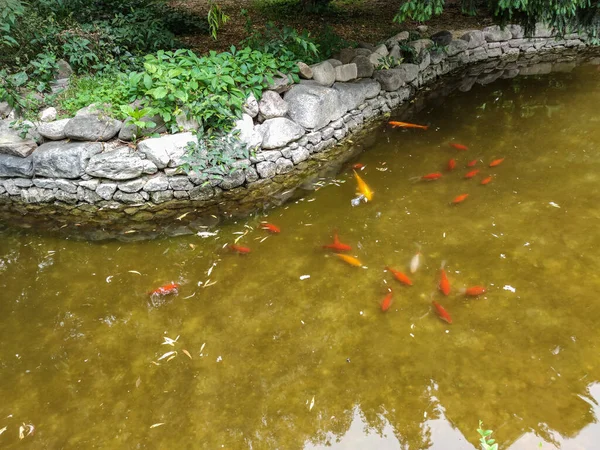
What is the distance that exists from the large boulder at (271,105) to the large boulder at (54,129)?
6.79 ft

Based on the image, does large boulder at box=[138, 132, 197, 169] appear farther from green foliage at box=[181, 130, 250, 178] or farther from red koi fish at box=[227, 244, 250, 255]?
red koi fish at box=[227, 244, 250, 255]

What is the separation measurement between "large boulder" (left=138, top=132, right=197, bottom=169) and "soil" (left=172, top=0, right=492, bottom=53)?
2.72 m

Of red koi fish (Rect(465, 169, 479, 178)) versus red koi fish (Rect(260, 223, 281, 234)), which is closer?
red koi fish (Rect(260, 223, 281, 234))

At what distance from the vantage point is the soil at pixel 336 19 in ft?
23.9

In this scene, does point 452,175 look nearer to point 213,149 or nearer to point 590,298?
point 590,298

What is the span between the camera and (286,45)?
5711 mm

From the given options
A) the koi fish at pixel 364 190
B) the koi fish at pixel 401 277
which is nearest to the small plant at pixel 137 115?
the koi fish at pixel 364 190

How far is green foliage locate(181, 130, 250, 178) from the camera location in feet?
14.8

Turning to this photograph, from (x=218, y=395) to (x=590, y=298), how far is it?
2.68 meters

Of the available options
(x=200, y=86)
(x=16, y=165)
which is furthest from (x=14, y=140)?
(x=200, y=86)

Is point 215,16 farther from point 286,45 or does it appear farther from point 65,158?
point 65,158

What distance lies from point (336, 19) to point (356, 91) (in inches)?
130

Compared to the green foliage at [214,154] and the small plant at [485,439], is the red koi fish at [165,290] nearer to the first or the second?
the green foliage at [214,154]


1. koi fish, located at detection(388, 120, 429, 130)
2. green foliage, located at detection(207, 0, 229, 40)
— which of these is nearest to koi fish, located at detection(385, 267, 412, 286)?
koi fish, located at detection(388, 120, 429, 130)
